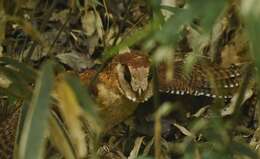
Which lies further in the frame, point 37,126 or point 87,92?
point 87,92

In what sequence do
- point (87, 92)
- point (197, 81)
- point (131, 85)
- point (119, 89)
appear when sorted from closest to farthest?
point (87, 92), point (131, 85), point (119, 89), point (197, 81)

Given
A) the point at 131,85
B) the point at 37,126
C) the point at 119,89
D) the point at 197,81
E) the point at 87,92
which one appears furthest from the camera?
the point at 197,81

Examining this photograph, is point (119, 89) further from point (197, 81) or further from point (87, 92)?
point (87, 92)

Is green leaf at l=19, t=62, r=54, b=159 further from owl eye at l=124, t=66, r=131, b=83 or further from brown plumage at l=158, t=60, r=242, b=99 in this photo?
brown plumage at l=158, t=60, r=242, b=99

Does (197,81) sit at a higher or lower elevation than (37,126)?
lower

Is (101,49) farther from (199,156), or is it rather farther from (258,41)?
(258,41)

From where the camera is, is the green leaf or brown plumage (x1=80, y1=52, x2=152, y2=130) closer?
the green leaf

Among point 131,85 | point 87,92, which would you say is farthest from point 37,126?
point 131,85

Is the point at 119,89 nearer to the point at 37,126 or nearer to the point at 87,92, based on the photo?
the point at 87,92

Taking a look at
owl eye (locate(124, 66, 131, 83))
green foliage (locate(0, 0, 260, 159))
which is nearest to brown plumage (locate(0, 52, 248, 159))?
owl eye (locate(124, 66, 131, 83))
